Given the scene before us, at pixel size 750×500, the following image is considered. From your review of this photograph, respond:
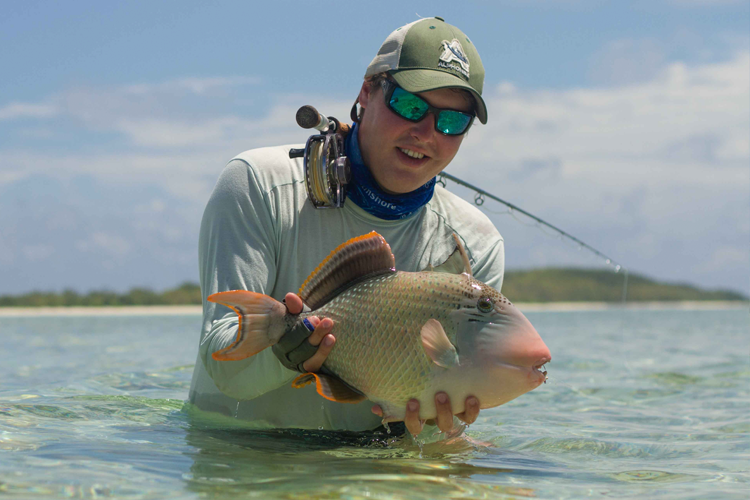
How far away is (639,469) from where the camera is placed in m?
3.78

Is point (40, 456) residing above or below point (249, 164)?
below

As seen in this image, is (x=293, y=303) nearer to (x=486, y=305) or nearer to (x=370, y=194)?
(x=486, y=305)

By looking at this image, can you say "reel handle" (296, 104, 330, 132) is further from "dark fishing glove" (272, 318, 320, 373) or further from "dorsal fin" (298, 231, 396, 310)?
"dark fishing glove" (272, 318, 320, 373)

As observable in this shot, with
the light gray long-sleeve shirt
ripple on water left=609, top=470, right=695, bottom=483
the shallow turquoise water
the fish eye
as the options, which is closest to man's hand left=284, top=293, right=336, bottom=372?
the light gray long-sleeve shirt

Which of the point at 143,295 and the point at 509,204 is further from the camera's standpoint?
the point at 143,295

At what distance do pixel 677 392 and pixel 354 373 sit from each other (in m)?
6.56

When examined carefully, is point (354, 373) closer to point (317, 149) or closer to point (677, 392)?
point (317, 149)

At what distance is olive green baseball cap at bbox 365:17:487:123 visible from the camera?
Result: 136 inches

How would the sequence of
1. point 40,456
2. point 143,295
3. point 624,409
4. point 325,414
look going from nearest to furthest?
point 40,456 < point 325,414 < point 624,409 < point 143,295

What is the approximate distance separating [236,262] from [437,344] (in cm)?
116

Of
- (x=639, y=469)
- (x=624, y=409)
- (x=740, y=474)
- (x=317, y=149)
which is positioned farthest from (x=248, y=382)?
(x=624, y=409)

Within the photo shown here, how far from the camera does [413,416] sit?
2.88m

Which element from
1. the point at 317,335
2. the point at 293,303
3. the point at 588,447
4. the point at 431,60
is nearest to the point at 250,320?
the point at 293,303

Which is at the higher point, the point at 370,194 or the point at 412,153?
the point at 412,153
